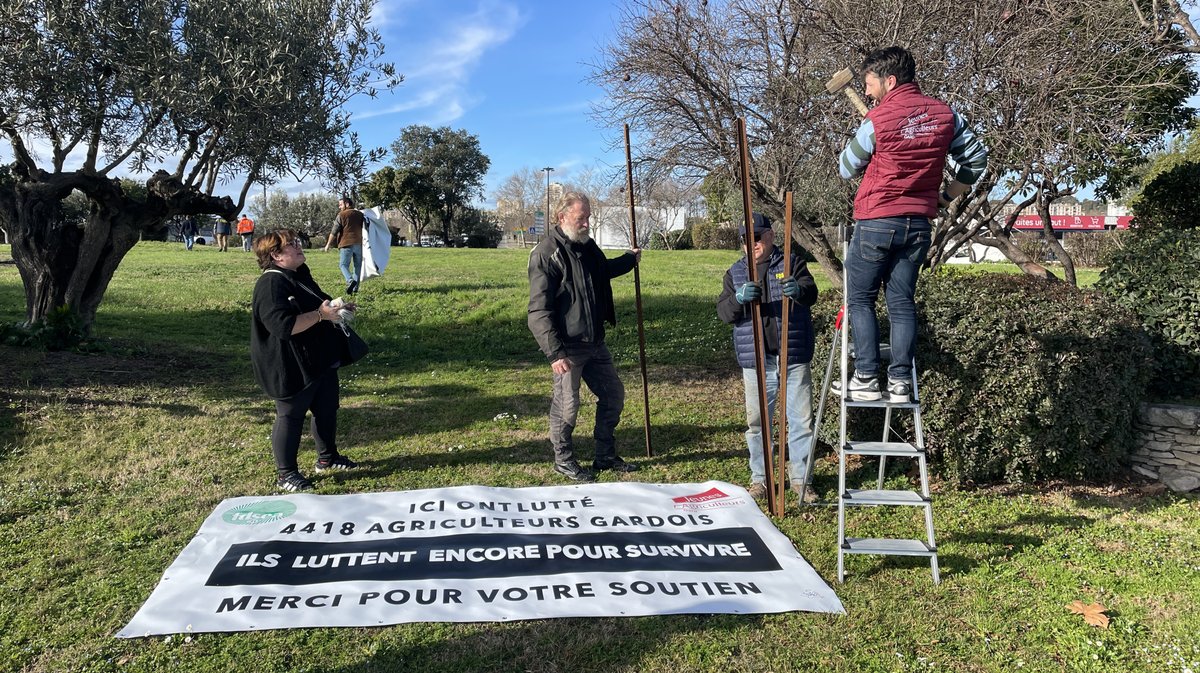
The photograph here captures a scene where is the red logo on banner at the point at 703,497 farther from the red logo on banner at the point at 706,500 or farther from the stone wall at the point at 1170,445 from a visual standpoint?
the stone wall at the point at 1170,445

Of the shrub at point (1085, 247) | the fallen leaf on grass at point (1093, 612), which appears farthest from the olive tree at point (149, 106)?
the shrub at point (1085, 247)

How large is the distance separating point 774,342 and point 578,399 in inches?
58.1

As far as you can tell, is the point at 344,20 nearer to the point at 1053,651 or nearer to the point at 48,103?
the point at 48,103

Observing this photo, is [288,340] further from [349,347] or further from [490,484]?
[490,484]

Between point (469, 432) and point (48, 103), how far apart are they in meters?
5.16

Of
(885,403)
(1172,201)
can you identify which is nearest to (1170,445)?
(885,403)

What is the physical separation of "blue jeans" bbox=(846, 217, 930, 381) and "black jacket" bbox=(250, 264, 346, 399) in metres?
3.61

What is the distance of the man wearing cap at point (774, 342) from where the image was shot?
4.99 metres

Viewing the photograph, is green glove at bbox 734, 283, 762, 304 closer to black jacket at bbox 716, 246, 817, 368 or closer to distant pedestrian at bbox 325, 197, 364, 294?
black jacket at bbox 716, 246, 817, 368

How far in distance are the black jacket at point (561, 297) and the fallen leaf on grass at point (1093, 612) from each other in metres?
3.23

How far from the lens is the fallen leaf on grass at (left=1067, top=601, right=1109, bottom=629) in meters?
3.60

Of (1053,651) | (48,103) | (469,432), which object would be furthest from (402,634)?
(48,103)

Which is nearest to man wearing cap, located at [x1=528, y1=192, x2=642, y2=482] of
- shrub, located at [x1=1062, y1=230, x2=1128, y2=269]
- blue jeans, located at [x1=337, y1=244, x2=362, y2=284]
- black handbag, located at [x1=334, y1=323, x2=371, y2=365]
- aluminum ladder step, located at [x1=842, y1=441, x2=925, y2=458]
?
black handbag, located at [x1=334, y1=323, x2=371, y2=365]

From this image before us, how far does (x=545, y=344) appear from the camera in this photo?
5352 mm
